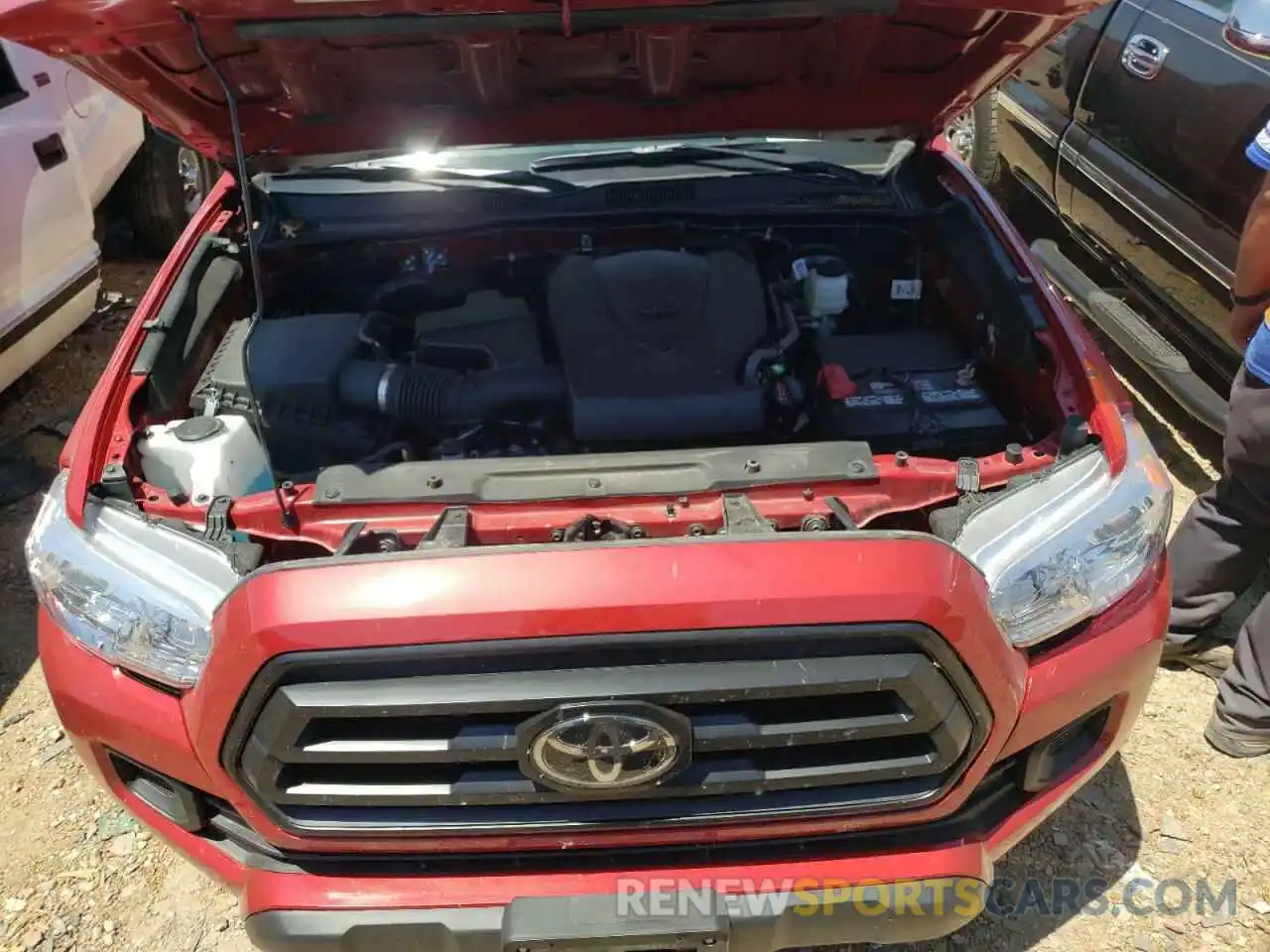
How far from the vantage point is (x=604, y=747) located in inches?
56.6

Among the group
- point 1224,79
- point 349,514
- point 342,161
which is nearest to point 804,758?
point 349,514

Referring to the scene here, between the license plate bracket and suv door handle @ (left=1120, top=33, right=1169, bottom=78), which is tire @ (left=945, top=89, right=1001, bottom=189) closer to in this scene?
suv door handle @ (left=1120, top=33, right=1169, bottom=78)

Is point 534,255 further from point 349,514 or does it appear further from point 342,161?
point 349,514

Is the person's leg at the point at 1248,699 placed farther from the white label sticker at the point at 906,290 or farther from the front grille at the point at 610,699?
the front grille at the point at 610,699

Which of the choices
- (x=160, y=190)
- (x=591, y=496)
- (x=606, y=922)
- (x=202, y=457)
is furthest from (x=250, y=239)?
(x=160, y=190)

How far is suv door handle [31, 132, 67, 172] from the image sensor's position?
3627mm

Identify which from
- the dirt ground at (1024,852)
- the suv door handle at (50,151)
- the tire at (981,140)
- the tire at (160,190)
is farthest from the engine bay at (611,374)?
the tire at (160,190)

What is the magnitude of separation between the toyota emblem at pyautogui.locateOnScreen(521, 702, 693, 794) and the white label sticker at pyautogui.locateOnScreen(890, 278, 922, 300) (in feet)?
5.16

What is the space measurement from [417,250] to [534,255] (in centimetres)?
30

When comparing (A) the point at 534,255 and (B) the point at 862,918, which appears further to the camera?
(A) the point at 534,255

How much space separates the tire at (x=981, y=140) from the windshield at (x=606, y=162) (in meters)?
2.05

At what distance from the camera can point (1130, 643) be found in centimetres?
171

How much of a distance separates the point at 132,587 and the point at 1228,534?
8.40 feet

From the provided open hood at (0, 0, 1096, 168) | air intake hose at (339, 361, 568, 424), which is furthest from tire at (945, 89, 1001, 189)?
air intake hose at (339, 361, 568, 424)
